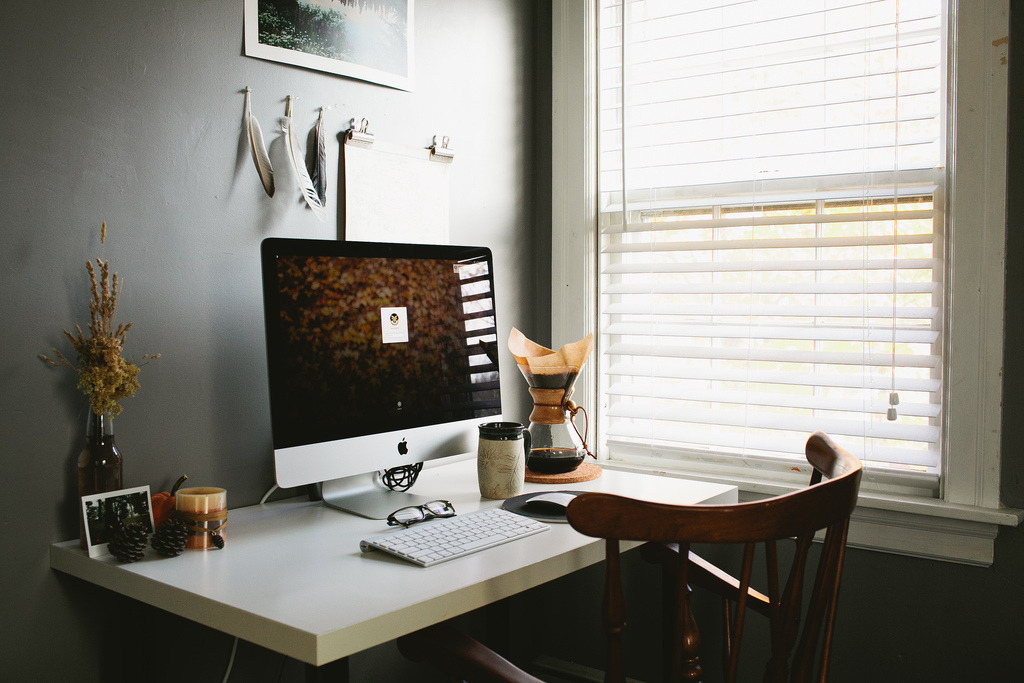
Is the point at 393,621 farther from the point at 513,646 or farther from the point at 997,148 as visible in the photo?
the point at 997,148

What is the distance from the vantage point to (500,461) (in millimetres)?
1637

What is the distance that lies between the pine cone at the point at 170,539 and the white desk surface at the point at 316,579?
0.01 meters

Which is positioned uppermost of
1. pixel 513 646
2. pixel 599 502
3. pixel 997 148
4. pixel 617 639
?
pixel 997 148

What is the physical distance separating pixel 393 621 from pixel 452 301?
0.85 metres

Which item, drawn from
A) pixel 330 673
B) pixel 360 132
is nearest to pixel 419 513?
pixel 330 673

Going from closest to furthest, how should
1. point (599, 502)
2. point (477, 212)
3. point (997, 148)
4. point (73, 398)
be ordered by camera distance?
point (599, 502) → point (73, 398) → point (997, 148) → point (477, 212)

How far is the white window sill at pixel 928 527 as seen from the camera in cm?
175

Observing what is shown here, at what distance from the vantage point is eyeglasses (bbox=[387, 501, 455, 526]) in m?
1.42

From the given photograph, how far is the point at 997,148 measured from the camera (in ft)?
5.69

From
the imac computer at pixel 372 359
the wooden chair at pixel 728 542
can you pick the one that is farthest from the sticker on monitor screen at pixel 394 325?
the wooden chair at pixel 728 542

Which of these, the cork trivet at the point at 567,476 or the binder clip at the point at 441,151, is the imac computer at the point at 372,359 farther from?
the binder clip at the point at 441,151

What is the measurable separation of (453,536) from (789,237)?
49.0 inches

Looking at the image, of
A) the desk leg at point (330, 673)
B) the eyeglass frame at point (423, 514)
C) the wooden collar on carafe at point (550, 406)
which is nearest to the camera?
the desk leg at point (330, 673)

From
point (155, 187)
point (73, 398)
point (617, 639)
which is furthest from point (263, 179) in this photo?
point (617, 639)
